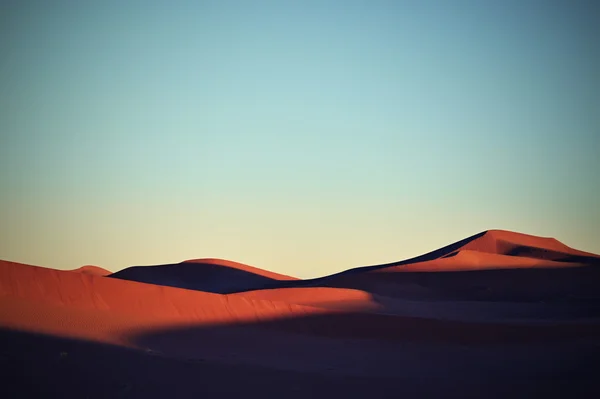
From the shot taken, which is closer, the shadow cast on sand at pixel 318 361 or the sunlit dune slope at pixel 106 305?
the shadow cast on sand at pixel 318 361

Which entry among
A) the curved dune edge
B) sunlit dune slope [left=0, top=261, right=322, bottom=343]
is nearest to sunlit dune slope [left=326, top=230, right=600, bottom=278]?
the curved dune edge

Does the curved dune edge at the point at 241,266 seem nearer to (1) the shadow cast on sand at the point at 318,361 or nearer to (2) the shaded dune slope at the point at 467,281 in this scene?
(2) the shaded dune slope at the point at 467,281

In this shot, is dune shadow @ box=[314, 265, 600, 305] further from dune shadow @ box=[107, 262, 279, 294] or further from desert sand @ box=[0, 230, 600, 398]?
dune shadow @ box=[107, 262, 279, 294]

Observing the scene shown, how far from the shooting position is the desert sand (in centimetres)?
1096

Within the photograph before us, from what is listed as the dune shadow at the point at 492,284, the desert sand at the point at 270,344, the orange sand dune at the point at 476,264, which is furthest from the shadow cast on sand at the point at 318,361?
the orange sand dune at the point at 476,264

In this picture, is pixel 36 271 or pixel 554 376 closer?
pixel 554 376

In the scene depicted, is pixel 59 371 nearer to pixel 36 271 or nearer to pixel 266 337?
pixel 266 337

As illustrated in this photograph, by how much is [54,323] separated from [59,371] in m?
4.19

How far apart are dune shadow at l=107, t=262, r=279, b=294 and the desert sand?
18.0m

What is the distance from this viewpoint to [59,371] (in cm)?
1069

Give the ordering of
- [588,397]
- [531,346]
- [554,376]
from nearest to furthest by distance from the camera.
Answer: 1. [588,397]
2. [554,376]
3. [531,346]

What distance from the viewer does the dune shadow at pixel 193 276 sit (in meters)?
44.7

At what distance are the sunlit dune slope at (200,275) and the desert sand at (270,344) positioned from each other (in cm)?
1834

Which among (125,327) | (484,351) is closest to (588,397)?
(484,351)
